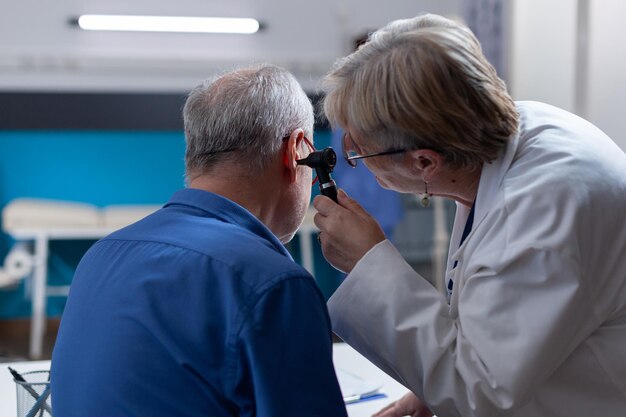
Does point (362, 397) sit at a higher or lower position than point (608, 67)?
lower

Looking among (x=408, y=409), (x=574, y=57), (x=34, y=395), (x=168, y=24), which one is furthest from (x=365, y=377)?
(x=168, y=24)

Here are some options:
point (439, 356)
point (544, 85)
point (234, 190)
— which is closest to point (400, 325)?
point (439, 356)

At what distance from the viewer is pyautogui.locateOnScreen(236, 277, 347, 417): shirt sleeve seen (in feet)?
2.83

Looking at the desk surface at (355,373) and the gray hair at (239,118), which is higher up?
the gray hair at (239,118)

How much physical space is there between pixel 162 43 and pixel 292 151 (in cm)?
387

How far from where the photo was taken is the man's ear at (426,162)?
1147mm

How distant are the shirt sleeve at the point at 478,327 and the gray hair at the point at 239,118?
0.24 meters

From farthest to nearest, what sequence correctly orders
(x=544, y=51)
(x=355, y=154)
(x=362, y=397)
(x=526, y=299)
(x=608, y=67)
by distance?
(x=544, y=51) < (x=608, y=67) < (x=362, y=397) < (x=355, y=154) < (x=526, y=299)

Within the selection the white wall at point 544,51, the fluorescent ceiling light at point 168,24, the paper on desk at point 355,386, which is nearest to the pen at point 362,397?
the paper on desk at point 355,386

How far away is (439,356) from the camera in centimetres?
108

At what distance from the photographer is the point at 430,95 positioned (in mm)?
1076

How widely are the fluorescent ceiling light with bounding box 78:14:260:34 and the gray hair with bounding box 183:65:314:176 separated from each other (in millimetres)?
3764

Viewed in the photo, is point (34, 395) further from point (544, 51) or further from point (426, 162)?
point (544, 51)

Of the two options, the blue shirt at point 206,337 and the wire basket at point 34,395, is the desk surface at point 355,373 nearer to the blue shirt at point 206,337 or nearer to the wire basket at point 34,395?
the wire basket at point 34,395
